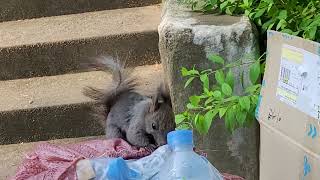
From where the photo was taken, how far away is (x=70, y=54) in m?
3.88

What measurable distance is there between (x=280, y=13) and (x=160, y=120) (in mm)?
806

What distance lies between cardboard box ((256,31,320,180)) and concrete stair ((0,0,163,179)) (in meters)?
1.25

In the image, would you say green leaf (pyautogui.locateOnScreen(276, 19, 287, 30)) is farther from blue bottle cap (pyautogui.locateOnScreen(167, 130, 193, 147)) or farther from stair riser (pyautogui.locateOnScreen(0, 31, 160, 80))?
stair riser (pyautogui.locateOnScreen(0, 31, 160, 80))

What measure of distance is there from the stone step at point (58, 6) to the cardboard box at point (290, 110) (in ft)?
7.21

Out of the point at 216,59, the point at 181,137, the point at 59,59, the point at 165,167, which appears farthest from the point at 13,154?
the point at 181,137

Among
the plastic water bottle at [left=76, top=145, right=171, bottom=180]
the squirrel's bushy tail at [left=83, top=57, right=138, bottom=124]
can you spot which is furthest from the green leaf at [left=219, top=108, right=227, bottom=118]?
the squirrel's bushy tail at [left=83, top=57, right=138, bottom=124]

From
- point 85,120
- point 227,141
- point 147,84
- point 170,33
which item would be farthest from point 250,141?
point 85,120

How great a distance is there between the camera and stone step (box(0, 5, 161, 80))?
3.83 m

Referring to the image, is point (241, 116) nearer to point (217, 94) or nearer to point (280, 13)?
point (217, 94)

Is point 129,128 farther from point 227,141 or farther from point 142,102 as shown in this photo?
point 227,141

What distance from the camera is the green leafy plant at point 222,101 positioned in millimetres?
2266

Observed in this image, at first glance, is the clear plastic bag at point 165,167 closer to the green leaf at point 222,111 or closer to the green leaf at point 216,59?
the green leaf at point 222,111

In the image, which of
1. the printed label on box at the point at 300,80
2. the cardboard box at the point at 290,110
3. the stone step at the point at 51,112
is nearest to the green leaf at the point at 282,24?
the cardboard box at the point at 290,110

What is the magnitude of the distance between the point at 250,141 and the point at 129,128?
686 mm
